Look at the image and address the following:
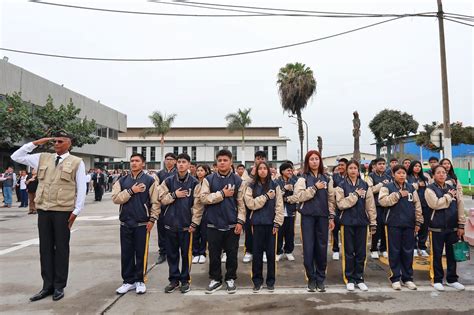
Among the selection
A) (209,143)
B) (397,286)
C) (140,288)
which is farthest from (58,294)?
(209,143)

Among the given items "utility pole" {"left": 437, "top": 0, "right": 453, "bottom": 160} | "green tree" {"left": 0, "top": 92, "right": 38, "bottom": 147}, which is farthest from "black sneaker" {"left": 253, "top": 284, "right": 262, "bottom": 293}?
"green tree" {"left": 0, "top": 92, "right": 38, "bottom": 147}

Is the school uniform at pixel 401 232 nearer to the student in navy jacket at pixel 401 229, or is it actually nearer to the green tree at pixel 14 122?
the student in navy jacket at pixel 401 229

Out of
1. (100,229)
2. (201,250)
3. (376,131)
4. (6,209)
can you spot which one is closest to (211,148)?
(376,131)

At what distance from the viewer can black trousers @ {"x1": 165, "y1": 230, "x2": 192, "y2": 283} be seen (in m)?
4.94

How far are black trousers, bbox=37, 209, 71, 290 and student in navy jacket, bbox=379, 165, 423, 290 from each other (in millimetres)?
4435

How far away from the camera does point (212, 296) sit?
15.3 ft

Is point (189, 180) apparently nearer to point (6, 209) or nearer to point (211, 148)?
point (6, 209)

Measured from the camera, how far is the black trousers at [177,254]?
16.2 feet

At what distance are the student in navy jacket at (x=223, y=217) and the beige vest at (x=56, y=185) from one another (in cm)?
173

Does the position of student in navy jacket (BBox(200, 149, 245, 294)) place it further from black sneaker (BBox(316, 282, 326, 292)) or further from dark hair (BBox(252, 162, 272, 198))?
black sneaker (BBox(316, 282, 326, 292))

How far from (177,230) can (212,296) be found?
3.30ft

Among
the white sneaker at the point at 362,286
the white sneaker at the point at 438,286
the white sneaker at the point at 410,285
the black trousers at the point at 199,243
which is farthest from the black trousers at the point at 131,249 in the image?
the white sneaker at the point at 438,286

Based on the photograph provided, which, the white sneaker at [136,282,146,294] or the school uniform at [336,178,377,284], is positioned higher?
the school uniform at [336,178,377,284]

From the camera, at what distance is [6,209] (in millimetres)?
15562
